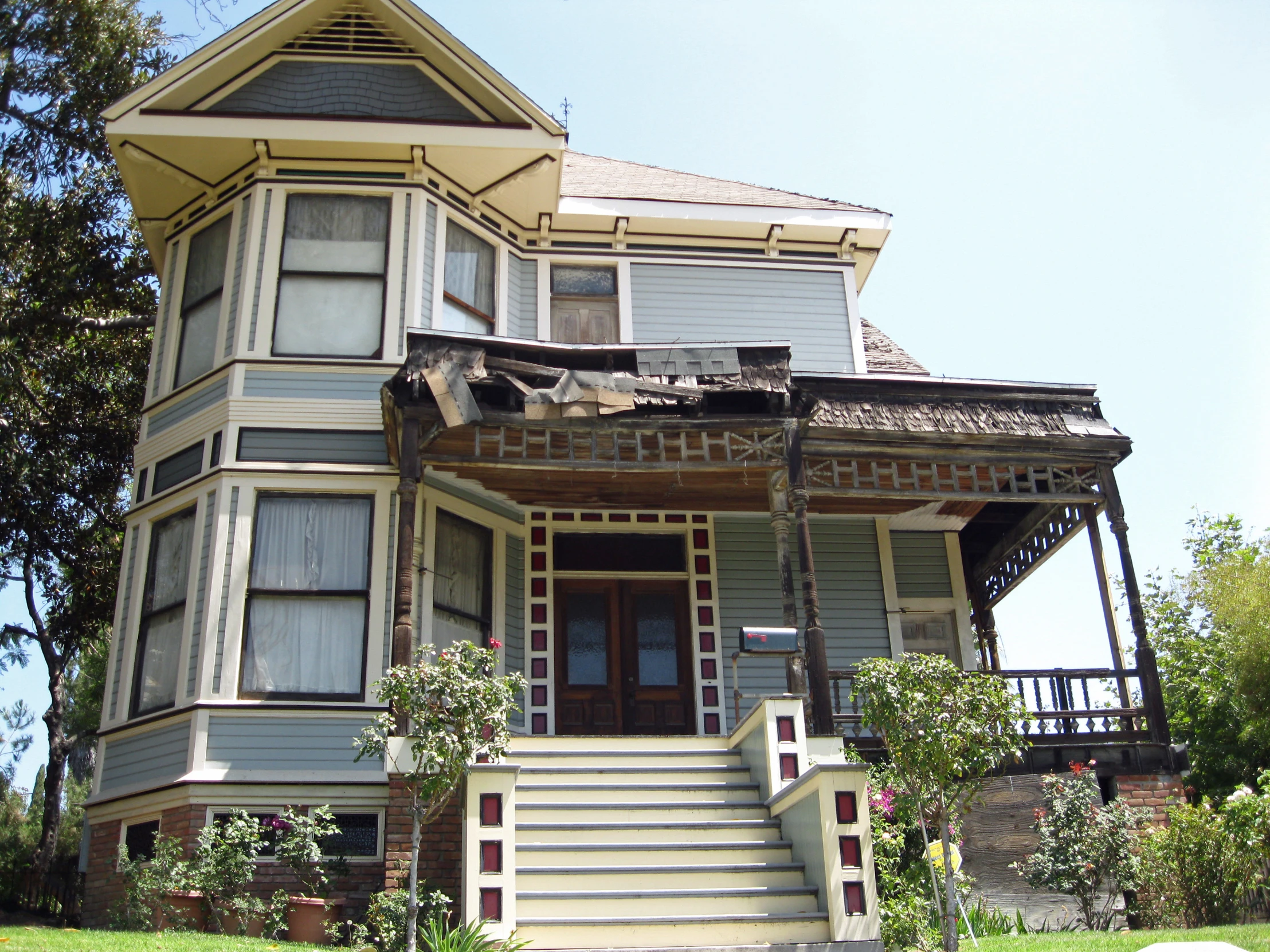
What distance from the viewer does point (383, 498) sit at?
12.2 m

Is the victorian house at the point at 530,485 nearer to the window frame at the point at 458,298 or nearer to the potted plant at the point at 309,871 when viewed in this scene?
the window frame at the point at 458,298

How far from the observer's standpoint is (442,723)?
8.45m

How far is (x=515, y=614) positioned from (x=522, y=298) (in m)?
4.07

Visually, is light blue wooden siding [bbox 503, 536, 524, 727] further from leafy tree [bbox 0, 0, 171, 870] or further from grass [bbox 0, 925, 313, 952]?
leafy tree [bbox 0, 0, 171, 870]

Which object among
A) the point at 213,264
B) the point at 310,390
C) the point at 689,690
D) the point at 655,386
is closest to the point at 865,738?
the point at 689,690

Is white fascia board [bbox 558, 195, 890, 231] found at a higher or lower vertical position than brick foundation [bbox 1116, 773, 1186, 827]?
higher

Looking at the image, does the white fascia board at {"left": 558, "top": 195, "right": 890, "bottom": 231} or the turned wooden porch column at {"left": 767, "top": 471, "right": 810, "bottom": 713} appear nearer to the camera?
the turned wooden porch column at {"left": 767, "top": 471, "right": 810, "bottom": 713}

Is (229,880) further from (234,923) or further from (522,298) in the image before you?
(522,298)

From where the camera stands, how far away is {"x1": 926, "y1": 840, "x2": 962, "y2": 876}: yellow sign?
8672 mm

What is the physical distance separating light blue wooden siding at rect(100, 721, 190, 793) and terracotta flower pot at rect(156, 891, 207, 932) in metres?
1.83

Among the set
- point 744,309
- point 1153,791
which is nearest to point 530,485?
point 744,309

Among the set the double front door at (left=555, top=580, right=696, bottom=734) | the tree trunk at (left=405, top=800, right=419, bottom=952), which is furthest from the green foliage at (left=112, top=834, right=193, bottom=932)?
the double front door at (left=555, top=580, right=696, bottom=734)

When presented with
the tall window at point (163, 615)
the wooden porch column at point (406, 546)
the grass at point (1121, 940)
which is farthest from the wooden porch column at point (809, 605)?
the tall window at point (163, 615)

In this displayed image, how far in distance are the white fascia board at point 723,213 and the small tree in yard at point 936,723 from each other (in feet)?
27.2
